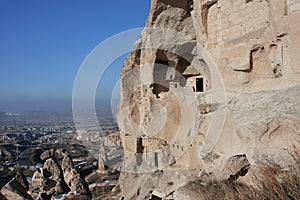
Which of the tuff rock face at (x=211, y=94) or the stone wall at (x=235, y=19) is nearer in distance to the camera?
the tuff rock face at (x=211, y=94)

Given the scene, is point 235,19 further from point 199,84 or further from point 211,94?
point 199,84

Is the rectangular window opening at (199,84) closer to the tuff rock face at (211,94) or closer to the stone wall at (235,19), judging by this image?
the tuff rock face at (211,94)

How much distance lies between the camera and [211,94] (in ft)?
20.3

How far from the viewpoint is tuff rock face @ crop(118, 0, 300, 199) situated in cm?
361

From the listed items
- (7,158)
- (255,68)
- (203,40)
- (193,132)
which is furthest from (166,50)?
(7,158)

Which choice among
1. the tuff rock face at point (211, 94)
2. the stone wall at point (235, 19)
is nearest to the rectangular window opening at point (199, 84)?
the tuff rock face at point (211, 94)

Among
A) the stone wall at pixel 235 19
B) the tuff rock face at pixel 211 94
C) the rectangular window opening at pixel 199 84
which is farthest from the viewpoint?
the rectangular window opening at pixel 199 84

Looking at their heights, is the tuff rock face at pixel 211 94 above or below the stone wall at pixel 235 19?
below

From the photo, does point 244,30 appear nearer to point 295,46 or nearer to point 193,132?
point 295,46

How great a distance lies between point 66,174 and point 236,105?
15.4 metres

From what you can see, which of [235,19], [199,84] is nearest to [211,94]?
[235,19]

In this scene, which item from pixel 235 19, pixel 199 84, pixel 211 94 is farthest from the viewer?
pixel 199 84

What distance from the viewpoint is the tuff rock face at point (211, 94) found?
11.8ft

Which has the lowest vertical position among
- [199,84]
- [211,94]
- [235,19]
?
[211,94]
